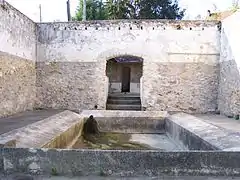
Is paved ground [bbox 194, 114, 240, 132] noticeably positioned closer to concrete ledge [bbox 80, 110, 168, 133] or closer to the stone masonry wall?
concrete ledge [bbox 80, 110, 168, 133]

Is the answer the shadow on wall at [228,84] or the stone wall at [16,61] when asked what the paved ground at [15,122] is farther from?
the shadow on wall at [228,84]

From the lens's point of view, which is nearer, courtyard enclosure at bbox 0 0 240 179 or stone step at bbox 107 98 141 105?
courtyard enclosure at bbox 0 0 240 179

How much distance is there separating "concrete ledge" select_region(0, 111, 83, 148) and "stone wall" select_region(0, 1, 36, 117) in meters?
2.05

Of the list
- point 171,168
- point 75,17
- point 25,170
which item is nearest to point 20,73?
point 25,170

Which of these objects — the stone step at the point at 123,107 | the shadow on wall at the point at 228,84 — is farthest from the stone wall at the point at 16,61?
the shadow on wall at the point at 228,84

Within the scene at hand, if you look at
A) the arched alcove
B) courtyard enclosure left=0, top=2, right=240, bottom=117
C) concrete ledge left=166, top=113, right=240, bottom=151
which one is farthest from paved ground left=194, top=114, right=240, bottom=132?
the arched alcove

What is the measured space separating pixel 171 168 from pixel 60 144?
11.8ft

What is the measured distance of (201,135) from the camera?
618 cm

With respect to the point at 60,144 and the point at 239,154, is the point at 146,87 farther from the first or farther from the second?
the point at 239,154

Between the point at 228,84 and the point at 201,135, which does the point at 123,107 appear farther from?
the point at 201,135

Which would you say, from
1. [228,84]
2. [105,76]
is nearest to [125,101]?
[105,76]

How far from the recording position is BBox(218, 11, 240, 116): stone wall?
33.7 ft

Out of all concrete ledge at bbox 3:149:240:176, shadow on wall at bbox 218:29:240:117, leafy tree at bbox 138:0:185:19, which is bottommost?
concrete ledge at bbox 3:149:240:176

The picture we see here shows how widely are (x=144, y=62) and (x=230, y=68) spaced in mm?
3291
